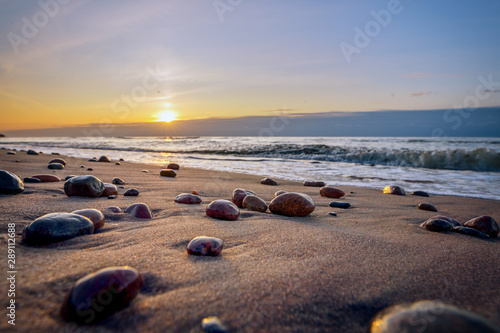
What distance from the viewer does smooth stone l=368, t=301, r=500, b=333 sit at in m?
0.73

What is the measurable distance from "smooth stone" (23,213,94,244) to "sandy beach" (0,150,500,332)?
0.05m

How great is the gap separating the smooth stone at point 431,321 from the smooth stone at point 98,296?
31.6 inches

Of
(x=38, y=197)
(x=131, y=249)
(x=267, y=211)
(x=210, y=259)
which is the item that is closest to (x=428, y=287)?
(x=210, y=259)

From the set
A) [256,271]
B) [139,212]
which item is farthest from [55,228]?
[256,271]

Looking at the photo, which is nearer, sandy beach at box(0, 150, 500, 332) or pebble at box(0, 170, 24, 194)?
sandy beach at box(0, 150, 500, 332)

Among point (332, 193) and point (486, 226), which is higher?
point (486, 226)

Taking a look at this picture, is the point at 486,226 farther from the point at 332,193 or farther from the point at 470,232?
the point at 332,193

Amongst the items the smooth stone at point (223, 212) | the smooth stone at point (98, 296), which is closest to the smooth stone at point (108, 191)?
the smooth stone at point (223, 212)

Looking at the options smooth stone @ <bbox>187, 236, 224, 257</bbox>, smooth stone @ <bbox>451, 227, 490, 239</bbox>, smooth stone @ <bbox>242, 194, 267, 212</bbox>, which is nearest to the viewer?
smooth stone @ <bbox>187, 236, 224, 257</bbox>

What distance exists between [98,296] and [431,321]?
0.98 metres

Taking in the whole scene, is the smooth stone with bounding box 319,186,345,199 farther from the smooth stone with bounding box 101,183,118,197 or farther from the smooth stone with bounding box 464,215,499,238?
the smooth stone with bounding box 101,183,118,197

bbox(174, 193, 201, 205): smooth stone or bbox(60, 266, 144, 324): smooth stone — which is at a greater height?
bbox(60, 266, 144, 324): smooth stone

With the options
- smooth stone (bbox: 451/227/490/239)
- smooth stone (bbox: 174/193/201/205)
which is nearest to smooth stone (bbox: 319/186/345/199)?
smooth stone (bbox: 451/227/490/239)

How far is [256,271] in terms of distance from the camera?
1255 mm
